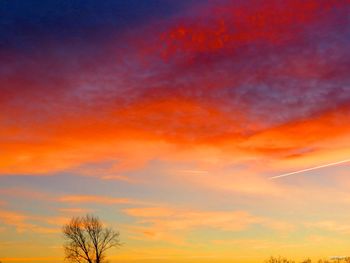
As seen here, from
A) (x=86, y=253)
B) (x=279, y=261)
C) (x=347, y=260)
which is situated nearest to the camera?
(x=86, y=253)

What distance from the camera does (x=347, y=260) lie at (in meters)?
117

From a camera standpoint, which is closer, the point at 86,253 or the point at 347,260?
the point at 86,253

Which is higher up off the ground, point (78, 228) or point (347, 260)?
point (78, 228)

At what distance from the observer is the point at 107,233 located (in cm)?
10000

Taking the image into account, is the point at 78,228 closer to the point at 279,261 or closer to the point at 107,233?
the point at 107,233

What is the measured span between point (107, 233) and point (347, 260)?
5365cm

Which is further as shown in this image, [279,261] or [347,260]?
[279,261]

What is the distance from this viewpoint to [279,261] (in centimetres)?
13238

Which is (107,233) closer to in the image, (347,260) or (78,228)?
(78,228)

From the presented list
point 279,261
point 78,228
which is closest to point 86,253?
point 78,228

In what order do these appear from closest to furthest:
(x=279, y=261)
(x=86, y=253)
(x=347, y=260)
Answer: (x=86, y=253)
(x=347, y=260)
(x=279, y=261)

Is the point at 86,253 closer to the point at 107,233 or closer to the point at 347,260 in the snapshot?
the point at 107,233

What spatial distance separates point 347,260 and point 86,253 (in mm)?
57146

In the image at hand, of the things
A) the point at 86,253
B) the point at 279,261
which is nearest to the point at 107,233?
the point at 86,253
